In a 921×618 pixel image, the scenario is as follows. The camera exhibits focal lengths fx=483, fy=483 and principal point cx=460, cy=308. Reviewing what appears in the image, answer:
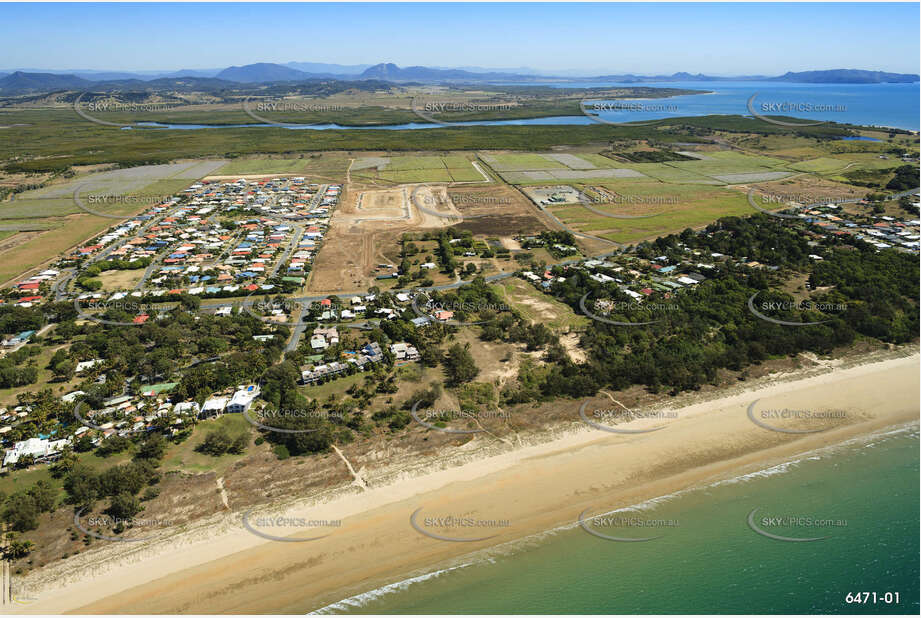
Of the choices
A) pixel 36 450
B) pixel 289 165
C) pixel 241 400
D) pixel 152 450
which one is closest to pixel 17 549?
pixel 152 450

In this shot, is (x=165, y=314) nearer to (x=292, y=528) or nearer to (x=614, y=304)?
(x=292, y=528)

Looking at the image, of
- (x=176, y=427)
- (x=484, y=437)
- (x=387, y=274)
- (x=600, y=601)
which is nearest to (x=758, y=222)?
(x=387, y=274)
